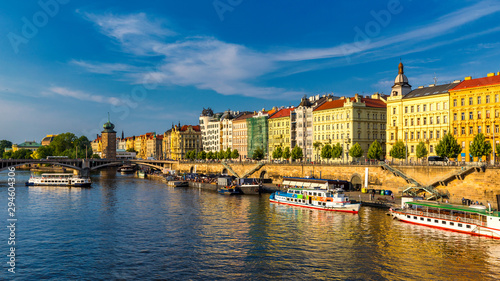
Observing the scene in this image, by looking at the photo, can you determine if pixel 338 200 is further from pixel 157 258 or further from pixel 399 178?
pixel 157 258

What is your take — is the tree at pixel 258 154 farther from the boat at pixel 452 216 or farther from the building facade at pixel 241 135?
the boat at pixel 452 216

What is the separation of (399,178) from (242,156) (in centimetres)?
9132

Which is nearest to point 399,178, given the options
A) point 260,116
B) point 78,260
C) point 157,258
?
point 157,258

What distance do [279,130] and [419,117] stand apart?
57985 millimetres

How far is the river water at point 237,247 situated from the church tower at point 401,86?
4140 centimetres

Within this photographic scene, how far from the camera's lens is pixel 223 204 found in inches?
2884

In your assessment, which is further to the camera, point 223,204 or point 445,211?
point 223,204

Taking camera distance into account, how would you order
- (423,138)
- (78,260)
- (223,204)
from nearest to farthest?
(78,260), (223,204), (423,138)

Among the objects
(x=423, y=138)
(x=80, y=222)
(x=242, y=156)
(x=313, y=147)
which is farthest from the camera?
(x=242, y=156)

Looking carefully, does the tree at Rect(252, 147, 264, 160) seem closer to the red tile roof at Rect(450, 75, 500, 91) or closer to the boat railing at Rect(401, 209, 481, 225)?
the red tile roof at Rect(450, 75, 500, 91)

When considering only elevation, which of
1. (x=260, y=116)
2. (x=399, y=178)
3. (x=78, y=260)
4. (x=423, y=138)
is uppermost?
(x=260, y=116)

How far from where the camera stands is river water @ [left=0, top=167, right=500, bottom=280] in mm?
34312

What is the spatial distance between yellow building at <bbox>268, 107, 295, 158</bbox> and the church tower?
41.5 m

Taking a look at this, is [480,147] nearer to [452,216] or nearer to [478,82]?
[478,82]
